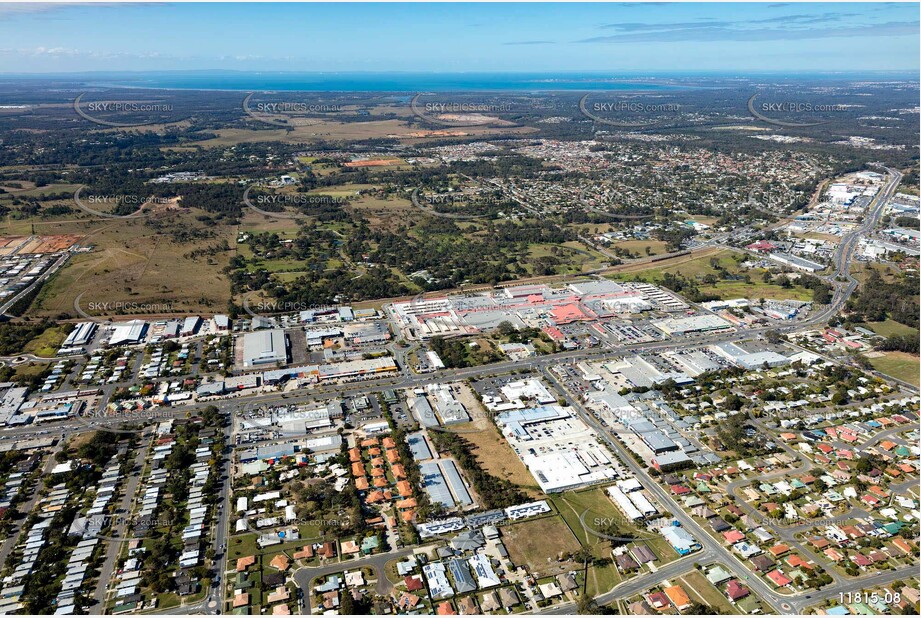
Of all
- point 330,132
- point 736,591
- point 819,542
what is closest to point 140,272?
point 736,591

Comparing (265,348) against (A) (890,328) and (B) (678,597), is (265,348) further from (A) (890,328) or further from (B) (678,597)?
(A) (890,328)

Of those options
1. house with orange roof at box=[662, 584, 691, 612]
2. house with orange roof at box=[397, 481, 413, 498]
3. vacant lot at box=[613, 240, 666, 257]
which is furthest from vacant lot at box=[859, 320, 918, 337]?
house with orange roof at box=[397, 481, 413, 498]

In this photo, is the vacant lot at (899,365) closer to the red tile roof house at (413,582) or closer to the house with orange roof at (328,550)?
the red tile roof house at (413,582)

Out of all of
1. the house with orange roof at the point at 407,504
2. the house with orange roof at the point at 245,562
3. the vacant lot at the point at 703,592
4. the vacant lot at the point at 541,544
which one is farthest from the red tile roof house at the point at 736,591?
the house with orange roof at the point at 245,562

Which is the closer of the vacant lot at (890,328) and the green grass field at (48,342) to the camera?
the green grass field at (48,342)

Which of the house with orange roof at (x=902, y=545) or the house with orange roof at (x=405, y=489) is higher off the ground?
the house with orange roof at (x=405, y=489)
